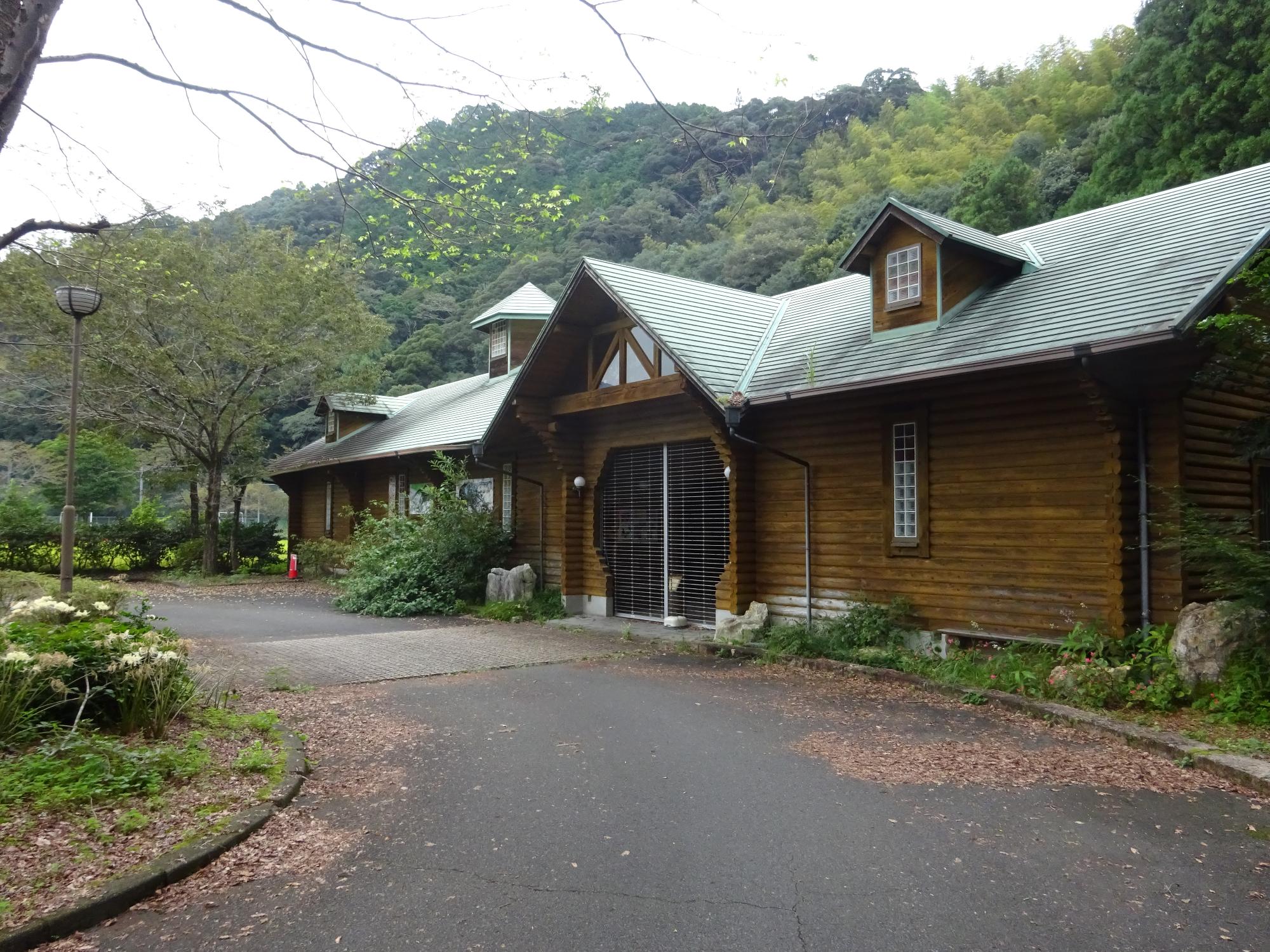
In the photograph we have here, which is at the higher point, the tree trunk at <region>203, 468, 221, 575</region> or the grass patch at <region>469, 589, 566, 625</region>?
the tree trunk at <region>203, 468, 221, 575</region>

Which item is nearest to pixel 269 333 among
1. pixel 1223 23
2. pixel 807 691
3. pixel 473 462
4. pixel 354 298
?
pixel 354 298

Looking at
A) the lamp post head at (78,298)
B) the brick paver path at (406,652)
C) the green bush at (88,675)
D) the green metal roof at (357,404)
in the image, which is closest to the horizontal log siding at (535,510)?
the brick paver path at (406,652)

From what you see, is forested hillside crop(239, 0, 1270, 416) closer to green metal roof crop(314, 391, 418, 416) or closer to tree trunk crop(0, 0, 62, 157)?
tree trunk crop(0, 0, 62, 157)

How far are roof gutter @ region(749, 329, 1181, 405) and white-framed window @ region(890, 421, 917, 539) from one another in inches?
32.0

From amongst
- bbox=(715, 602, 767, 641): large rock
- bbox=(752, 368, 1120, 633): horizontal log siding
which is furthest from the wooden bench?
bbox=(715, 602, 767, 641): large rock

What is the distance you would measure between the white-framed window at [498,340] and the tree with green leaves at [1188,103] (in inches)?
754

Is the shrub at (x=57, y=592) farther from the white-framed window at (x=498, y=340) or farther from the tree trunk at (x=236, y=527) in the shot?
the tree trunk at (x=236, y=527)

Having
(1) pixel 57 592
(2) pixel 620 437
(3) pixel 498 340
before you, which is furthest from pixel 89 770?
(3) pixel 498 340

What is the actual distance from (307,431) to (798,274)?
25899 mm

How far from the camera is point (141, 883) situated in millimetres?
4188

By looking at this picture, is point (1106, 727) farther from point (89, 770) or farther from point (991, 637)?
point (89, 770)

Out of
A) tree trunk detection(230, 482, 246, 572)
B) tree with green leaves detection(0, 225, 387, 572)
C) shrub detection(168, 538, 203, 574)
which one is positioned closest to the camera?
tree with green leaves detection(0, 225, 387, 572)

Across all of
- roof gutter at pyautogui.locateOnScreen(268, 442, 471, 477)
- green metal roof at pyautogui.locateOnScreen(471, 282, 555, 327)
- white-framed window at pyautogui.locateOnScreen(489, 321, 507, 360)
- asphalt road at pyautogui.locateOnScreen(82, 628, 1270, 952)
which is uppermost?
green metal roof at pyautogui.locateOnScreen(471, 282, 555, 327)

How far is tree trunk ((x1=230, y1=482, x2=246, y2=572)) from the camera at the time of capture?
1070 inches
